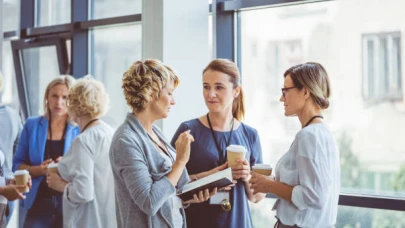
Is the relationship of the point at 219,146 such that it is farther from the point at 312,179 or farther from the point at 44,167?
the point at 44,167

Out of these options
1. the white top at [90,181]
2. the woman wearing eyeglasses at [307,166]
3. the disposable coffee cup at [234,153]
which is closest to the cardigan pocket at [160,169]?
the disposable coffee cup at [234,153]

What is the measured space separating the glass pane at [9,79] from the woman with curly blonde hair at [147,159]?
141 inches

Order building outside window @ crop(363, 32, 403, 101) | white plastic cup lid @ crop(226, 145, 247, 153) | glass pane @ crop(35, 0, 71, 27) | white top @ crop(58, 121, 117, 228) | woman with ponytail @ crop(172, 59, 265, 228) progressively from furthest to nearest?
1. glass pane @ crop(35, 0, 71, 27)
2. building outside window @ crop(363, 32, 403, 101)
3. white top @ crop(58, 121, 117, 228)
4. woman with ponytail @ crop(172, 59, 265, 228)
5. white plastic cup lid @ crop(226, 145, 247, 153)

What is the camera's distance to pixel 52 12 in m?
5.16

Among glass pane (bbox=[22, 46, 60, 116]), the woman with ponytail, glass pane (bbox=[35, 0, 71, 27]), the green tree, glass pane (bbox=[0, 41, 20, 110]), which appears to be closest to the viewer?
the woman with ponytail

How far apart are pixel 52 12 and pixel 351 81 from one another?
3102 mm

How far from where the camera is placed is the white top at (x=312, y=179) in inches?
89.6

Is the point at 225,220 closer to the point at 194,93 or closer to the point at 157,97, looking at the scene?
the point at 157,97

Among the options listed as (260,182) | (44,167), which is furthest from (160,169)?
(44,167)

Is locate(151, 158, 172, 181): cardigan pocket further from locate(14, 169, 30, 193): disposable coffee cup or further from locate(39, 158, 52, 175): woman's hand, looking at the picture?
locate(39, 158, 52, 175): woman's hand

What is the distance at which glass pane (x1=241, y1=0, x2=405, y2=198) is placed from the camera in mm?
3148

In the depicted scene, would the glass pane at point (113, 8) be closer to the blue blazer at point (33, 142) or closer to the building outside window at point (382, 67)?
the blue blazer at point (33, 142)

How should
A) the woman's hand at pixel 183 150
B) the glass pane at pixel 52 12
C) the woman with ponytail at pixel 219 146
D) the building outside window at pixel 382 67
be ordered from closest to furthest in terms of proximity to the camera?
the woman's hand at pixel 183 150 < the woman with ponytail at pixel 219 146 < the building outside window at pixel 382 67 < the glass pane at pixel 52 12

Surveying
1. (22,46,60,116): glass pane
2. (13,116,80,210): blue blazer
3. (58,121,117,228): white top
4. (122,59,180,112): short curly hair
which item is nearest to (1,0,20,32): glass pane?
(22,46,60,116): glass pane
